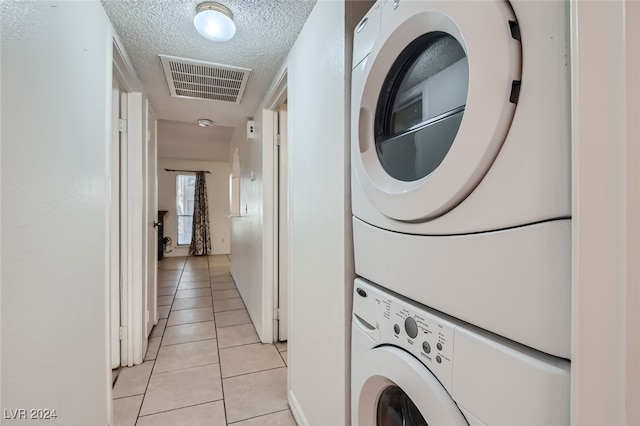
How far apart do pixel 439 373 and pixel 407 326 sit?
11cm

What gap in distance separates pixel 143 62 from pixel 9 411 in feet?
5.81

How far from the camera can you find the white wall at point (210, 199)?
5926 millimetres

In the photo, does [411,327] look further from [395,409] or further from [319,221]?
[319,221]

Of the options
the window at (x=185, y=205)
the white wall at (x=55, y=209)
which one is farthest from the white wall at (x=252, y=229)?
the window at (x=185, y=205)

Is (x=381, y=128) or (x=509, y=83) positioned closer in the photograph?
(x=509, y=83)

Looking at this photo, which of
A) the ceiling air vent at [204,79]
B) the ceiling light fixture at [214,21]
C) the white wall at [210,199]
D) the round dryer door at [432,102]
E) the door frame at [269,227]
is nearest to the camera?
the round dryer door at [432,102]

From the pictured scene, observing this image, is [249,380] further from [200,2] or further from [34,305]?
[200,2]

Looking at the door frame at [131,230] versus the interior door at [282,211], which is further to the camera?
the interior door at [282,211]

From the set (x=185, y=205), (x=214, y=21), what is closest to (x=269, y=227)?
(x=214, y=21)

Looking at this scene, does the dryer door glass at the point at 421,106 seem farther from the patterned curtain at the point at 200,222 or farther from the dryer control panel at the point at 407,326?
the patterned curtain at the point at 200,222

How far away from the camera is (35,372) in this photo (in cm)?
72

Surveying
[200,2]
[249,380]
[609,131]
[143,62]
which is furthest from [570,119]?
[143,62]

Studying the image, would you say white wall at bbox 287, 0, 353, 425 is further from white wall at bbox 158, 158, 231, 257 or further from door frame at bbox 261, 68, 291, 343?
white wall at bbox 158, 158, 231, 257

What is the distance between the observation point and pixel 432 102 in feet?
2.08
